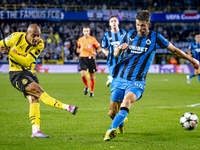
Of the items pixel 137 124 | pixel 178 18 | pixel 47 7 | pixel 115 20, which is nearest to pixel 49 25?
pixel 47 7

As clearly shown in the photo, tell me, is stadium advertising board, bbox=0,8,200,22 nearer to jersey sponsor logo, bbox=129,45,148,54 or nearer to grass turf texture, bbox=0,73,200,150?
grass turf texture, bbox=0,73,200,150

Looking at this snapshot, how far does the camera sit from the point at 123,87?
178 inches

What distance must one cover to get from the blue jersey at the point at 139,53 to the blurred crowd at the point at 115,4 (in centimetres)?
2617

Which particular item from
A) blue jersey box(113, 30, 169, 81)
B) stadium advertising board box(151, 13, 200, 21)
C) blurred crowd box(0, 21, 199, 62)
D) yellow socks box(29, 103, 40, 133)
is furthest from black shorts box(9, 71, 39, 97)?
stadium advertising board box(151, 13, 200, 21)

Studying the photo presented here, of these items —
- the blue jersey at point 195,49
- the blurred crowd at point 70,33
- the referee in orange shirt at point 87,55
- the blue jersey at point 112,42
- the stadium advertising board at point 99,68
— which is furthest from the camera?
the blurred crowd at point 70,33

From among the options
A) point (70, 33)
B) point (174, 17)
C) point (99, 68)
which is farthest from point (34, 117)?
point (174, 17)

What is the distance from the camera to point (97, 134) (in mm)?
4770

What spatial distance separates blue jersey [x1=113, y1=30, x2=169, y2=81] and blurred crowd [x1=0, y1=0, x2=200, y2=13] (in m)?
26.2

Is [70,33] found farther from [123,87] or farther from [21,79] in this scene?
[123,87]

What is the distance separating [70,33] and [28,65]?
2701cm

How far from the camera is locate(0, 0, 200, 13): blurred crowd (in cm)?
3068

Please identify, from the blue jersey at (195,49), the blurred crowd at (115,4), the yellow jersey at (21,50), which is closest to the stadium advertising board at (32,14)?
the blurred crowd at (115,4)

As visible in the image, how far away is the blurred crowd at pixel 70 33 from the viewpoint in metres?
29.1

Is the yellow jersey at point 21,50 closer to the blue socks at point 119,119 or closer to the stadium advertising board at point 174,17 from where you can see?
the blue socks at point 119,119
